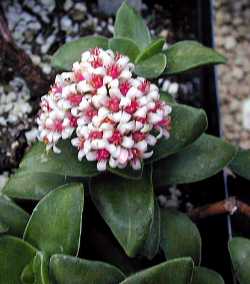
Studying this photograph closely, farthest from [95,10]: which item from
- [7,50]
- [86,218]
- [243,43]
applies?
[86,218]

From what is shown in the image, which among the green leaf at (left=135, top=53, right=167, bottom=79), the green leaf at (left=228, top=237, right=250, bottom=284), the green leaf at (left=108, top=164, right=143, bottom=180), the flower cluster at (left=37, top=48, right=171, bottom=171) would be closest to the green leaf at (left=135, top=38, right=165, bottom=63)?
the green leaf at (left=135, top=53, right=167, bottom=79)

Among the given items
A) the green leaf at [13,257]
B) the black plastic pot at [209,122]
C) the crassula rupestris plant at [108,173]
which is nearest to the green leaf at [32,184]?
the crassula rupestris plant at [108,173]

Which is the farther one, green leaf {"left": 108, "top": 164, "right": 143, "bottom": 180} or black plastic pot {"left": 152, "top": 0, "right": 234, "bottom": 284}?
black plastic pot {"left": 152, "top": 0, "right": 234, "bottom": 284}

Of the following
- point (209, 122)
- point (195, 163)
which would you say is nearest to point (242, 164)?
point (195, 163)

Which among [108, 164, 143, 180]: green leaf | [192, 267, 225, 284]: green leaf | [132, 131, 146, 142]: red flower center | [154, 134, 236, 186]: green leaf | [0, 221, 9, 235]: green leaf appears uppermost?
[132, 131, 146, 142]: red flower center

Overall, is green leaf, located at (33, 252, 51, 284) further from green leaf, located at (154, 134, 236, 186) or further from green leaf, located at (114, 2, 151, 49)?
green leaf, located at (114, 2, 151, 49)

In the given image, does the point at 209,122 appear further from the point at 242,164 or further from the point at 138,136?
the point at 138,136
